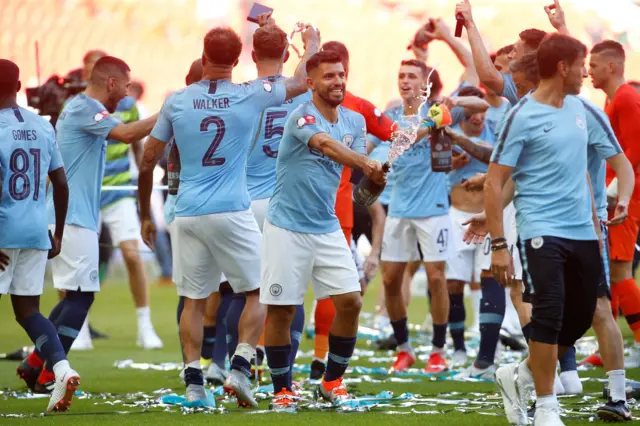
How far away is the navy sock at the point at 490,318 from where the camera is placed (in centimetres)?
924

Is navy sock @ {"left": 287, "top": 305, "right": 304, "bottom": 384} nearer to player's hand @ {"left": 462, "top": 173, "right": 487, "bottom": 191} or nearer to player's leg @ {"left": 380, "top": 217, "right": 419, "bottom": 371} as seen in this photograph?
player's hand @ {"left": 462, "top": 173, "right": 487, "bottom": 191}

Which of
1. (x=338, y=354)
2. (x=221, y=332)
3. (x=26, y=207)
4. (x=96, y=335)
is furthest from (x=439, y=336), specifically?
(x=96, y=335)

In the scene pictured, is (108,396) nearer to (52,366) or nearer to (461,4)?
(52,366)

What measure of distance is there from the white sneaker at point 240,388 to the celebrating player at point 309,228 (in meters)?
0.19

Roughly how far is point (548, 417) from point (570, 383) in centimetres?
217

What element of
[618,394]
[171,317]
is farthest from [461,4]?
[171,317]

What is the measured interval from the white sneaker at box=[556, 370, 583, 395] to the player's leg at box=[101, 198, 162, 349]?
5.27m

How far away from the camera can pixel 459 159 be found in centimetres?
997

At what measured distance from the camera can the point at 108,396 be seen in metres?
8.16

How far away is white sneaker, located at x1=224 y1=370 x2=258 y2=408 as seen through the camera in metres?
7.20

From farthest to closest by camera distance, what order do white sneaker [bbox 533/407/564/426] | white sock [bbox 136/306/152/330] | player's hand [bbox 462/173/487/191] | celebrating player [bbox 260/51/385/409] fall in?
white sock [bbox 136/306/152/330] → player's hand [bbox 462/173/487/191] → celebrating player [bbox 260/51/385/409] → white sneaker [bbox 533/407/564/426]

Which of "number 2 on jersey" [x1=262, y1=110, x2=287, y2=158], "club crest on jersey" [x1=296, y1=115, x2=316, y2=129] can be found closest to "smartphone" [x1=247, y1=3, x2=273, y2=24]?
"number 2 on jersey" [x1=262, y1=110, x2=287, y2=158]

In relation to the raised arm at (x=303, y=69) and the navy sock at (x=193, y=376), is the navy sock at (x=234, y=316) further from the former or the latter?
the raised arm at (x=303, y=69)

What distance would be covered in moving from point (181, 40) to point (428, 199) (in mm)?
14964
